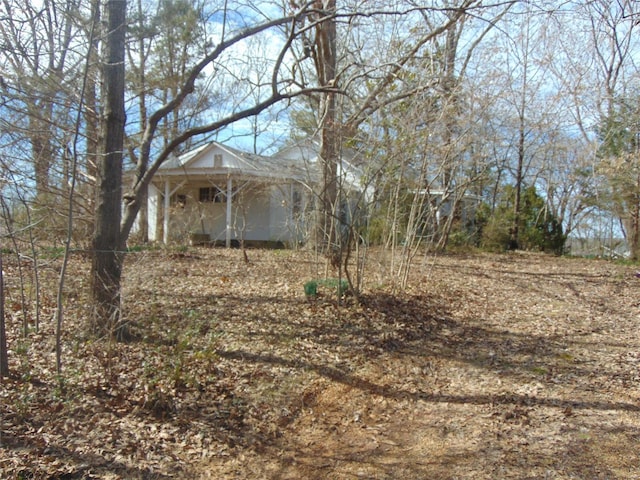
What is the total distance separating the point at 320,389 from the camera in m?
5.14

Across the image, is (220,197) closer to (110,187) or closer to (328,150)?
(328,150)

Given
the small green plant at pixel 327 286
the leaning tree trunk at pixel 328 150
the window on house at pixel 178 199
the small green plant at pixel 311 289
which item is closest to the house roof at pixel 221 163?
the window on house at pixel 178 199

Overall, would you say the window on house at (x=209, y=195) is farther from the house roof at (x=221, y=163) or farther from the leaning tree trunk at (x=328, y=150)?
the leaning tree trunk at (x=328, y=150)

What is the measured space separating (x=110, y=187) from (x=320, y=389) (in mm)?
3142

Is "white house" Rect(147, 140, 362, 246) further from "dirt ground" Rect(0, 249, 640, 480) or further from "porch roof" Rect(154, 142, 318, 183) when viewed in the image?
"dirt ground" Rect(0, 249, 640, 480)

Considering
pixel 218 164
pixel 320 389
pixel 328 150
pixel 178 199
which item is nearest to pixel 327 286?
pixel 328 150

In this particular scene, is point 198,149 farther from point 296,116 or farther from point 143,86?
point 143,86

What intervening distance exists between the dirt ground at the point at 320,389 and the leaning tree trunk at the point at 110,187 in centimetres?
40

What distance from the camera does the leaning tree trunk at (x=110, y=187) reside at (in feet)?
17.5

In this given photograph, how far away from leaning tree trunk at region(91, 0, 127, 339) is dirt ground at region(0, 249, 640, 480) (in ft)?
1.32

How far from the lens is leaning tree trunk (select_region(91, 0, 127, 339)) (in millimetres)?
5336

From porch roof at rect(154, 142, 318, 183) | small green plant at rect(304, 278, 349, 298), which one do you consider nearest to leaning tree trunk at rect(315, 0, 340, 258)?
small green plant at rect(304, 278, 349, 298)

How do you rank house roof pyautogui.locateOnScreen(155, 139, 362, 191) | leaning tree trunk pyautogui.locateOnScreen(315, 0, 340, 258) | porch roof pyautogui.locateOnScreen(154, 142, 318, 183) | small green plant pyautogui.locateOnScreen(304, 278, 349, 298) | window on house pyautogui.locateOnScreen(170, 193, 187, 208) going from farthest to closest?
window on house pyautogui.locateOnScreen(170, 193, 187, 208) < porch roof pyautogui.locateOnScreen(154, 142, 318, 183) < house roof pyautogui.locateOnScreen(155, 139, 362, 191) < small green plant pyautogui.locateOnScreen(304, 278, 349, 298) < leaning tree trunk pyautogui.locateOnScreen(315, 0, 340, 258)

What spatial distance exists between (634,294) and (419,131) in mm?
5956
